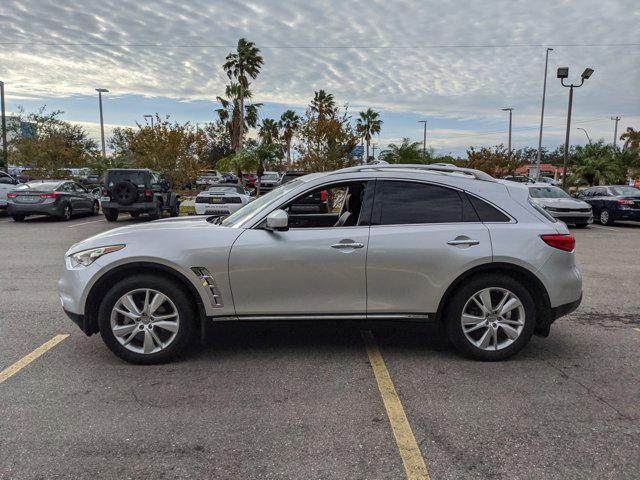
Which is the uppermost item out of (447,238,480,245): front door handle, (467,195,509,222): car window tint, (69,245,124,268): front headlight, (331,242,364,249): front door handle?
(467,195,509,222): car window tint

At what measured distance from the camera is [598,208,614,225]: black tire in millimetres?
18078

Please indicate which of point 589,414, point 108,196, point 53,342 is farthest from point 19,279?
Answer: point 108,196

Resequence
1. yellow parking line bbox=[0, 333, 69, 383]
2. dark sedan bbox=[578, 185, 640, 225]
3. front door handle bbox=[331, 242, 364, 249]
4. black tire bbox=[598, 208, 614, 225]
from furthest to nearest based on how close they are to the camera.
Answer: black tire bbox=[598, 208, 614, 225] → dark sedan bbox=[578, 185, 640, 225] → front door handle bbox=[331, 242, 364, 249] → yellow parking line bbox=[0, 333, 69, 383]

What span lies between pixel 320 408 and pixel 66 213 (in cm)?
1655

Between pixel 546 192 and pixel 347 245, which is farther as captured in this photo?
pixel 546 192

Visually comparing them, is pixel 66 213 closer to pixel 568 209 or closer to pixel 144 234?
pixel 144 234

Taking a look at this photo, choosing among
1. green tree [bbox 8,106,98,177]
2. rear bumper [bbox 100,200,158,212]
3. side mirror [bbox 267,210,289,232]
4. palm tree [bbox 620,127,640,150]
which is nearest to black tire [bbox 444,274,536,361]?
side mirror [bbox 267,210,289,232]

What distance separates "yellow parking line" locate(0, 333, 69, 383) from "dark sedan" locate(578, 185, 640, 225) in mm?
18033

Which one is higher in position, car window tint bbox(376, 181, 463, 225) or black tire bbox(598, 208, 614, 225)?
car window tint bbox(376, 181, 463, 225)

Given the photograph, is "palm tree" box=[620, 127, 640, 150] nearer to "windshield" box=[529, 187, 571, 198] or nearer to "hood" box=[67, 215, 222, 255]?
"windshield" box=[529, 187, 571, 198]

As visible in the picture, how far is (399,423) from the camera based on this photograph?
3.35 meters

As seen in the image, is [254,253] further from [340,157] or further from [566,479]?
[340,157]

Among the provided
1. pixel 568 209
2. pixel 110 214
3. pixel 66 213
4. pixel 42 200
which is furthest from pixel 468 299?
pixel 66 213

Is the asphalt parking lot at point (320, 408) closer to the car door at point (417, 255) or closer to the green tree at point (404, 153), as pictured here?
the car door at point (417, 255)
